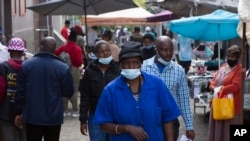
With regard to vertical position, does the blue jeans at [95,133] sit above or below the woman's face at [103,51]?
below

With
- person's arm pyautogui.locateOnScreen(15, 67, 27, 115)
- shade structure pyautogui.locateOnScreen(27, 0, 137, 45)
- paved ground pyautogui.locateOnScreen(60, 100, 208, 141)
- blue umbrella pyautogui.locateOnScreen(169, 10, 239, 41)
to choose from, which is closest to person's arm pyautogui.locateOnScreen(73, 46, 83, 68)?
shade structure pyautogui.locateOnScreen(27, 0, 137, 45)

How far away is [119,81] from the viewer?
490cm

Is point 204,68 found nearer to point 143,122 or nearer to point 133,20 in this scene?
point 143,122

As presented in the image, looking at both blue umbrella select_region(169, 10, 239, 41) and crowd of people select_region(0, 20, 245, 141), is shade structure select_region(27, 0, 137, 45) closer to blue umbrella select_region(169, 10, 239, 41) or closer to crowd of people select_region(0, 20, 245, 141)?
blue umbrella select_region(169, 10, 239, 41)

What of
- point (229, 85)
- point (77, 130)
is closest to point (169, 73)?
point (229, 85)

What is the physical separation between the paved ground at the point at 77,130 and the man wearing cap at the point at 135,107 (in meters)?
5.59

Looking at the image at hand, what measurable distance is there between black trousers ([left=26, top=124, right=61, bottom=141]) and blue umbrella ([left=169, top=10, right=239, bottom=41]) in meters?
4.12

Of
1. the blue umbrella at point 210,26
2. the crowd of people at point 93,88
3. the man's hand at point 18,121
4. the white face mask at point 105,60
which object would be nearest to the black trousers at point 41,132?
the crowd of people at point 93,88

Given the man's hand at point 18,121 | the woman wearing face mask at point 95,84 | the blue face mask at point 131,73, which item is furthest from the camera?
the man's hand at point 18,121

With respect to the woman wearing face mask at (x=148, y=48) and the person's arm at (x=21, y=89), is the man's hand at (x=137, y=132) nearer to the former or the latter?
the person's arm at (x=21, y=89)

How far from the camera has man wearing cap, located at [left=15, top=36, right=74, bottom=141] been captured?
22.2 ft

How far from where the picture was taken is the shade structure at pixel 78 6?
39.6 ft

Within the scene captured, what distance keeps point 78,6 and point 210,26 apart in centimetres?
277

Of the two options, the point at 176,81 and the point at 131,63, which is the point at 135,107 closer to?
the point at 131,63
